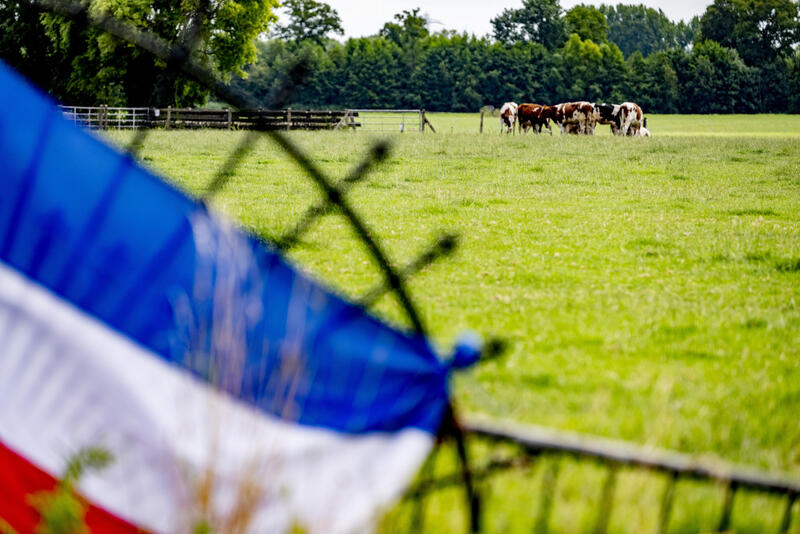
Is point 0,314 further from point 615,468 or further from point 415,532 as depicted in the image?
point 615,468

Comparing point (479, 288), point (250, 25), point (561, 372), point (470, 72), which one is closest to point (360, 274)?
point (479, 288)

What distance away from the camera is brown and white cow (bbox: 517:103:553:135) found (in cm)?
5028

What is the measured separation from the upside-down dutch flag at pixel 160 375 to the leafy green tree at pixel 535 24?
147 metres

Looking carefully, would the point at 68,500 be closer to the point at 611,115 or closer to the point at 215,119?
the point at 611,115

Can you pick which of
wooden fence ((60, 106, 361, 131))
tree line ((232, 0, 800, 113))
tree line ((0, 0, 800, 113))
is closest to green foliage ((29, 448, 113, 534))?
wooden fence ((60, 106, 361, 131))

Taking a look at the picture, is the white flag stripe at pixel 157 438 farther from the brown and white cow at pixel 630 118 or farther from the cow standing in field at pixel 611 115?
the cow standing in field at pixel 611 115

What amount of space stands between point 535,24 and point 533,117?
336 ft

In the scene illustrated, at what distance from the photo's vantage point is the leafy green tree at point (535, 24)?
145 meters

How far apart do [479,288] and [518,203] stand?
22.2 feet

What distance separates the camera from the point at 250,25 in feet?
183

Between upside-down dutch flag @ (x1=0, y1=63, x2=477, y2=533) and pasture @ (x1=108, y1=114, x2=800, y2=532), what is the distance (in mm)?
1151

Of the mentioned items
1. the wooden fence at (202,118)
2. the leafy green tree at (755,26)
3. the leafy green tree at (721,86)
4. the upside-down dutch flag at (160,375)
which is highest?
the leafy green tree at (755,26)

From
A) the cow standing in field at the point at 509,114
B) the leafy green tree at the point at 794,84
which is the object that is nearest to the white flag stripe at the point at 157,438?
the cow standing in field at the point at 509,114

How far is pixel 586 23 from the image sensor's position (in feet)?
486
